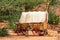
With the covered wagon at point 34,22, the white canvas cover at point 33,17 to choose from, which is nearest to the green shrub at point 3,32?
the covered wagon at point 34,22

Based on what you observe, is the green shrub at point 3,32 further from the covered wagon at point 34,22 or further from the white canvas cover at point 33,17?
the white canvas cover at point 33,17

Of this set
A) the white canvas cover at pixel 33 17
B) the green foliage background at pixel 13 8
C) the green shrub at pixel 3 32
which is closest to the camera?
the white canvas cover at pixel 33 17

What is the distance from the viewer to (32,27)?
12.4 meters

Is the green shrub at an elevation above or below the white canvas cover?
below

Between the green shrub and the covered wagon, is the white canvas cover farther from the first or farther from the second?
the green shrub

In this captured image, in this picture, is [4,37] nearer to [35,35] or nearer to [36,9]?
[35,35]

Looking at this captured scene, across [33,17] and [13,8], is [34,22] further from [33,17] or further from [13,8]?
[13,8]

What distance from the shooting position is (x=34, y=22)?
12055 millimetres

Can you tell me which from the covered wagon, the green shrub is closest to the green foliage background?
the green shrub

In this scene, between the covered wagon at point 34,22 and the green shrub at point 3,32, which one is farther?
the green shrub at point 3,32

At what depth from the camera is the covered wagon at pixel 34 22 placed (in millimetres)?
12086

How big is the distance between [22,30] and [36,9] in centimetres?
264

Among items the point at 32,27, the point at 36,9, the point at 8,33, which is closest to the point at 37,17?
the point at 32,27

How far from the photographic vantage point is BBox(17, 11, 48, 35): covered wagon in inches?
476
